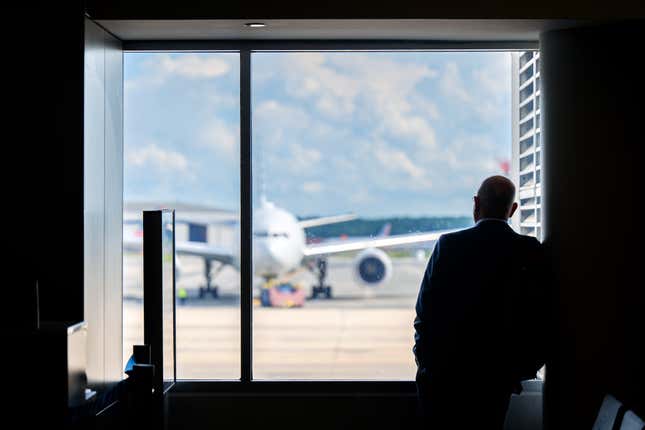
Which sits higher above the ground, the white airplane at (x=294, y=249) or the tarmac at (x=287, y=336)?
the white airplane at (x=294, y=249)

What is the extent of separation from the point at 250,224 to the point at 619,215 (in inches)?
70.6

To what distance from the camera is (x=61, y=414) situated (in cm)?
268

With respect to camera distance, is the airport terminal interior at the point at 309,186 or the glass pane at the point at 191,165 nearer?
the airport terminal interior at the point at 309,186

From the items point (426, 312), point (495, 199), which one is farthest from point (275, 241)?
point (495, 199)

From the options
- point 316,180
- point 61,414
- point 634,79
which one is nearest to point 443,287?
point 316,180

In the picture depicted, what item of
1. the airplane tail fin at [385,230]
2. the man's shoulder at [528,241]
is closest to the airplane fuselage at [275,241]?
the airplane tail fin at [385,230]

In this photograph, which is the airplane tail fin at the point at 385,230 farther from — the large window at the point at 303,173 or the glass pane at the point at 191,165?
the glass pane at the point at 191,165

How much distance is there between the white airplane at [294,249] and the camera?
12.0 ft

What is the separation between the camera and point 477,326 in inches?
113

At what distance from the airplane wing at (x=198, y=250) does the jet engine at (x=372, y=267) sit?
69 centimetres

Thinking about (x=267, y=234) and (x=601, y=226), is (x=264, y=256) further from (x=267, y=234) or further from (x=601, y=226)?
(x=601, y=226)

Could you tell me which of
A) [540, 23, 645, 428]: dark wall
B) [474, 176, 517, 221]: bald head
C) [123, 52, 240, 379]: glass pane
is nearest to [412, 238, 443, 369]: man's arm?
[474, 176, 517, 221]: bald head

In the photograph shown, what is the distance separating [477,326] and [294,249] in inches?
46.8

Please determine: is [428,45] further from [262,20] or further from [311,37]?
[262,20]
